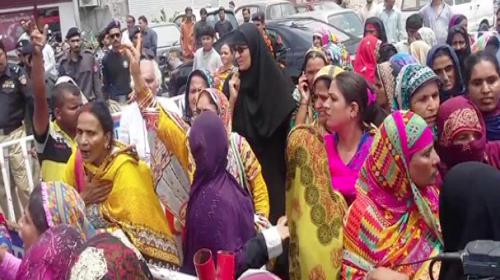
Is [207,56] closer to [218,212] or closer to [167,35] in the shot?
[218,212]

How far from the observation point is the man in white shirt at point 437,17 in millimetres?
10988

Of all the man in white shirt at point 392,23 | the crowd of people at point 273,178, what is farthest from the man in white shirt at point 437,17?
the crowd of people at point 273,178

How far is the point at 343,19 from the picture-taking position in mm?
14688

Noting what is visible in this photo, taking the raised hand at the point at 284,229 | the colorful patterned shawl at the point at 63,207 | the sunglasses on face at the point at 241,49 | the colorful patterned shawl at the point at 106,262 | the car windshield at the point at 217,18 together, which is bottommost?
the car windshield at the point at 217,18

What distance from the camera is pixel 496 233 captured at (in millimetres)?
2525

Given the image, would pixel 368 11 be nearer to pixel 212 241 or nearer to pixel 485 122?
pixel 485 122

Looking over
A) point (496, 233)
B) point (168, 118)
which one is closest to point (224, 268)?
point (496, 233)

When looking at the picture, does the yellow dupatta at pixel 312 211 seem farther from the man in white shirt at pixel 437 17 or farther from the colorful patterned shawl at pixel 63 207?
the man in white shirt at pixel 437 17

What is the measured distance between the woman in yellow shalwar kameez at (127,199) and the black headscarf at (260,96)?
107 cm

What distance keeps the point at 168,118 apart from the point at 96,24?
76.3 feet

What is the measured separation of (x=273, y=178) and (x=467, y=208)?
6.77 ft

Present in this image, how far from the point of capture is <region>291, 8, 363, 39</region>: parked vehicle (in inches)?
569

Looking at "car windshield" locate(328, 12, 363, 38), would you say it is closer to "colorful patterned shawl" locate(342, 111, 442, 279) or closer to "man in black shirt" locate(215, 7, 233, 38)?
"man in black shirt" locate(215, 7, 233, 38)

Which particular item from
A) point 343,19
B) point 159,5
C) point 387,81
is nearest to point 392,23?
point 343,19
